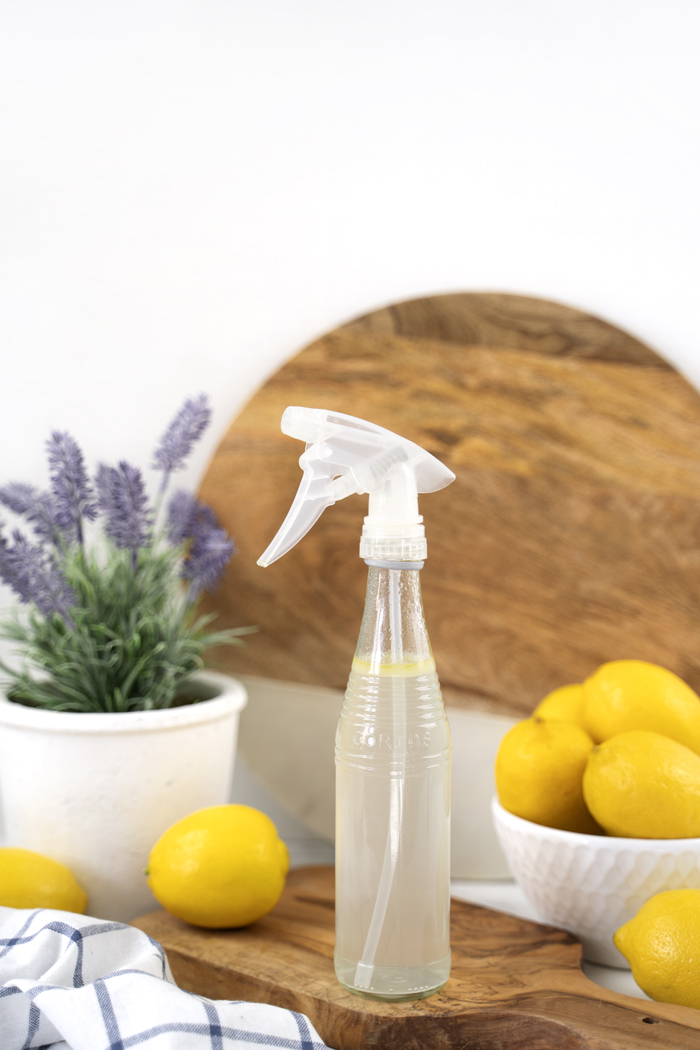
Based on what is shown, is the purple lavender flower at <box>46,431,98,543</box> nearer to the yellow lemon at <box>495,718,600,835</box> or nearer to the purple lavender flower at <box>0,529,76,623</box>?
the purple lavender flower at <box>0,529,76,623</box>

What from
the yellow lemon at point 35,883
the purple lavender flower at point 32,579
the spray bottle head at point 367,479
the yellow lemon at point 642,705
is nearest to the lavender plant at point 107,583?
→ the purple lavender flower at point 32,579

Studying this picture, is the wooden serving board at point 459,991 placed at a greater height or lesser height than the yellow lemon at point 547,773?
lesser

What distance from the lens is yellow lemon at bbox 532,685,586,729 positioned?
74 centimetres

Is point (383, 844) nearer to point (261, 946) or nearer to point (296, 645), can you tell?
point (261, 946)

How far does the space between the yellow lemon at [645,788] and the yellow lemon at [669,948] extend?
0.18 ft

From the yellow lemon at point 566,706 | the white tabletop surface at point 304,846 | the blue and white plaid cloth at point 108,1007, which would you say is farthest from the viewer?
the white tabletop surface at point 304,846

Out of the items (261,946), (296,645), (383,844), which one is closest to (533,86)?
(296,645)

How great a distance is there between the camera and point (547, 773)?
67 cm

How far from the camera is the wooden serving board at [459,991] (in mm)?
542

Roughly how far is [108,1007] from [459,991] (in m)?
0.24

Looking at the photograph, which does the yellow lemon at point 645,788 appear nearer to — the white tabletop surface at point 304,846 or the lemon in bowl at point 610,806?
the lemon in bowl at point 610,806

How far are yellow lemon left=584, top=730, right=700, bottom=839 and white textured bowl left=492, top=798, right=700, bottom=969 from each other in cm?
1

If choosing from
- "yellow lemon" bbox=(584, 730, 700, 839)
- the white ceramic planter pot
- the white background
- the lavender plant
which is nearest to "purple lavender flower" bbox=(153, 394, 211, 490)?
→ the lavender plant

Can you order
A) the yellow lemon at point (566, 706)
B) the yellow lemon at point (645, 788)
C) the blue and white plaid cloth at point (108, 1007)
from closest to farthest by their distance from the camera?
1. the blue and white plaid cloth at point (108, 1007)
2. the yellow lemon at point (645, 788)
3. the yellow lemon at point (566, 706)
